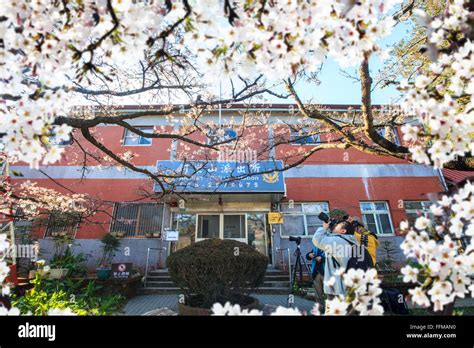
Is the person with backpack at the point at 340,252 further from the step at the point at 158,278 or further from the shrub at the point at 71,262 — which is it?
the shrub at the point at 71,262

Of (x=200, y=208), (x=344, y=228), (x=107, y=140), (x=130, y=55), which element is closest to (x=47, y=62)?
(x=130, y=55)

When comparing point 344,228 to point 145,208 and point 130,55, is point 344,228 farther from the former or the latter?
point 145,208

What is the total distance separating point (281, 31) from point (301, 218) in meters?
10.4

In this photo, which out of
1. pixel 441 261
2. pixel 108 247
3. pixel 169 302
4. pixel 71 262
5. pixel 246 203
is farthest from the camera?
pixel 246 203

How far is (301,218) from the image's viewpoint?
11477 millimetres

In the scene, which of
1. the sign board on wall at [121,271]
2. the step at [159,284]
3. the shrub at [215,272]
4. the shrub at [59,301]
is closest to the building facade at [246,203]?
the step at [159,284]

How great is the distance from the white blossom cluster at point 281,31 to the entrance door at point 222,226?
33.8 ft

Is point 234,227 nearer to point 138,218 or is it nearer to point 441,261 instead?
point 138,218

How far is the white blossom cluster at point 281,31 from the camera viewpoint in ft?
5.57

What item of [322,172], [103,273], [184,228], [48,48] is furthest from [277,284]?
[48,48]

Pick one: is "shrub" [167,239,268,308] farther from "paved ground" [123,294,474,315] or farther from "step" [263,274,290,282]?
"step" [263,274,290,282]

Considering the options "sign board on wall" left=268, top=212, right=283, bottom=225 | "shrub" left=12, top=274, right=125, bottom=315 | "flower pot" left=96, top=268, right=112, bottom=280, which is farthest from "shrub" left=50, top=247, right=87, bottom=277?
"sign board on wall" left=268, top=212, right=283, bottom=225

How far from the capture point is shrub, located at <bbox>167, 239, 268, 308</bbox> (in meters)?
5.05

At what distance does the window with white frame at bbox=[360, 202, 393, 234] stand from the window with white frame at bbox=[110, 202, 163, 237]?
876 cm
